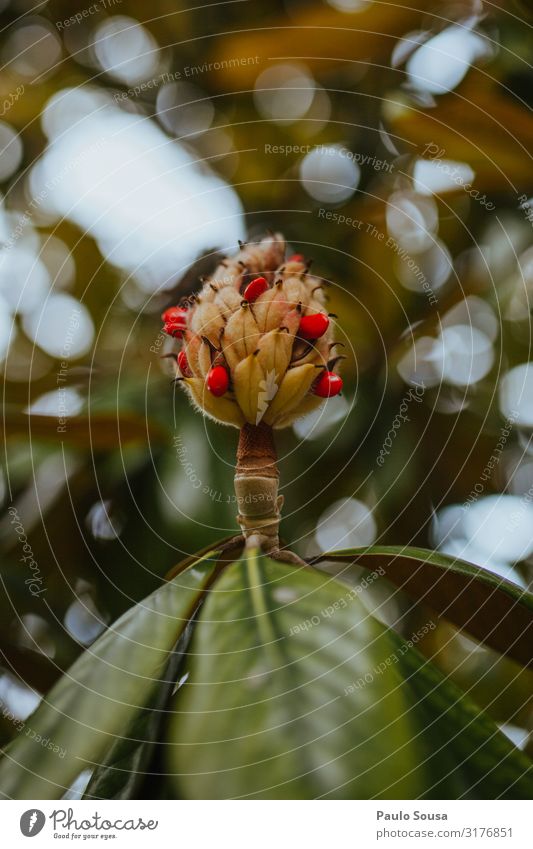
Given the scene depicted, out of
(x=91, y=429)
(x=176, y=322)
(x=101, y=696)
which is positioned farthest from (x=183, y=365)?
(x=91, y=429)

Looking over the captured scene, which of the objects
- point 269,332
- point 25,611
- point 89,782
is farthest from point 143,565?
point 269,332

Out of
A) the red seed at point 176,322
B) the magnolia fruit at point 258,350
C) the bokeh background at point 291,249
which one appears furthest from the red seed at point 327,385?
the bokeh background at point 291,249

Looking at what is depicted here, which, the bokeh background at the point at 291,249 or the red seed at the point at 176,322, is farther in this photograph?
the bokeh background at the point at 291,249

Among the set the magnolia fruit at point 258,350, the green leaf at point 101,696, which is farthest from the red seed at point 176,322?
the green leaf at point 101,696

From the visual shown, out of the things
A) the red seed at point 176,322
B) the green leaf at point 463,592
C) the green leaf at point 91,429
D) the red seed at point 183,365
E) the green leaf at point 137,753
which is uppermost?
the green leaf at point 91,429

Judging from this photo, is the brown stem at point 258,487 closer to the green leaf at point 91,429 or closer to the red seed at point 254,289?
the red seed at point 254,289

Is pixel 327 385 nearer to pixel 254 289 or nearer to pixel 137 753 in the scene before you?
pixel 254 289

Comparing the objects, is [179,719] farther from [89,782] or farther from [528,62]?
[528,62]

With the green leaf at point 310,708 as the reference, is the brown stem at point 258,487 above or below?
above
